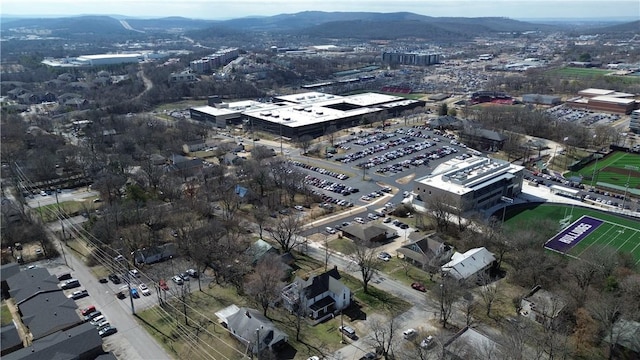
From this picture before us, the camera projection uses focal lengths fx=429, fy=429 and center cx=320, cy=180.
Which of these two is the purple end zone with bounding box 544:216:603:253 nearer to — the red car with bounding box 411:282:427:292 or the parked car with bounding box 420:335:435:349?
the red car with bounding box 411:282:427:292

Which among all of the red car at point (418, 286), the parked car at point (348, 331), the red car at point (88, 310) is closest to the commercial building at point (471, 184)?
the red car at point (418, 286)

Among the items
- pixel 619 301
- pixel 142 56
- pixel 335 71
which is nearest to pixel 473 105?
pixel 335 71

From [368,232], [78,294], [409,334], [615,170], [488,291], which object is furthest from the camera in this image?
[615,170]

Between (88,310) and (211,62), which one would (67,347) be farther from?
(211,62)

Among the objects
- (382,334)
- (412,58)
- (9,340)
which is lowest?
(9,340)

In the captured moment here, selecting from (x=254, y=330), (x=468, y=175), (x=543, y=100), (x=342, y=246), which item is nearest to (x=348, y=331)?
(x=254, y=330)

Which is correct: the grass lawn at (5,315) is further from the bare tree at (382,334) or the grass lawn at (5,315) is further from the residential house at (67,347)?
the bare tree at (382,334)

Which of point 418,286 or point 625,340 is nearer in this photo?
point 625,340
